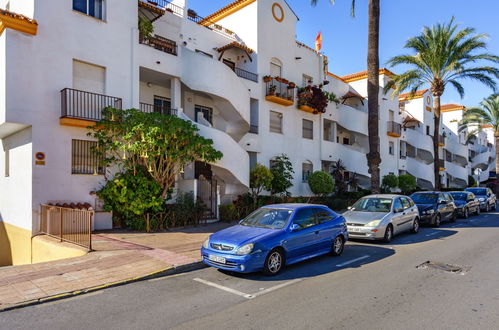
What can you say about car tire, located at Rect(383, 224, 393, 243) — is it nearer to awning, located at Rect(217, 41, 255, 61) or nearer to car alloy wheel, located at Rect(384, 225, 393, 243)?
car alloy wheel, located at Rect(384, 225, 393, 243)

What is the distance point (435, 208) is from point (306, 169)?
31.2ft

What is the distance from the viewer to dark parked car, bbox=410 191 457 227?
15180 millimetres

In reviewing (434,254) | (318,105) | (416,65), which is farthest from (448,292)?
(416,65)

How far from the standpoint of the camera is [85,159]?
1346 cm

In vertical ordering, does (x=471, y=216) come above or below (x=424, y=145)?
below

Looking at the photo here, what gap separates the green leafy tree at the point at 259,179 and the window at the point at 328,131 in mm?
9877

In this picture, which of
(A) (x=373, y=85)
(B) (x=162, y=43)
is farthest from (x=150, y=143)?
(A) (x=373, y=85)

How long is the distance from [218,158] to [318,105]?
11.1 metres

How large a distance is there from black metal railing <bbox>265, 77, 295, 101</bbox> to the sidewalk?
11536mm

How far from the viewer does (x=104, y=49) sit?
13977 mm

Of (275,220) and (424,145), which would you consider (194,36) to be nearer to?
(275,220)

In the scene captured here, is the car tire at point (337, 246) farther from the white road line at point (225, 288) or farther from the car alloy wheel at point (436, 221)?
the car alloy wheel at point (436, 221)

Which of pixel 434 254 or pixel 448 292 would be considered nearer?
pixel 448 292

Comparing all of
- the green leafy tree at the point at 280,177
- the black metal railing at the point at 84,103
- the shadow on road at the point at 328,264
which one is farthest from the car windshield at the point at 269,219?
the green leafy tree at the point at 280,177
